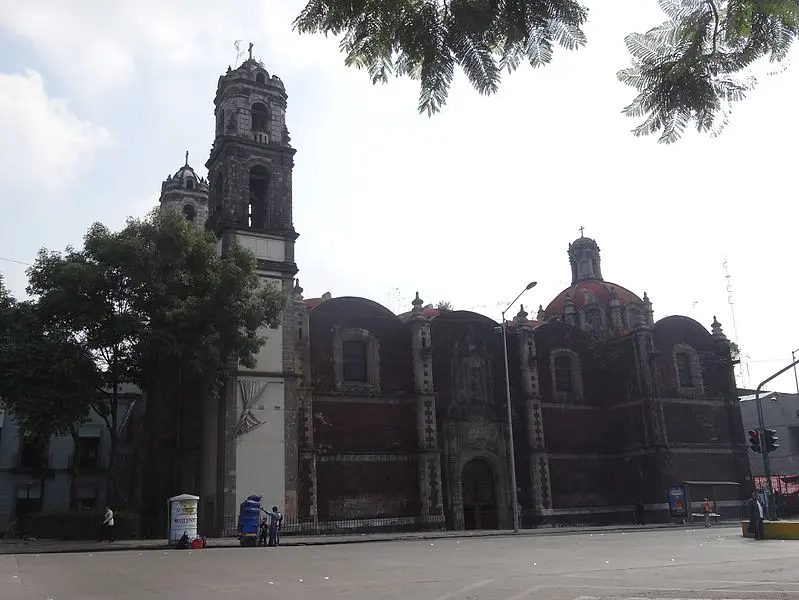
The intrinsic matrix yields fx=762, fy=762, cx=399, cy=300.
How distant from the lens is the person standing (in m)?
25.7

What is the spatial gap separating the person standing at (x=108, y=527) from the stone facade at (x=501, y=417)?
26.4ft

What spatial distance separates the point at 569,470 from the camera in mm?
39750

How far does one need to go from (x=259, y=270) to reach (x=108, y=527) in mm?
11946

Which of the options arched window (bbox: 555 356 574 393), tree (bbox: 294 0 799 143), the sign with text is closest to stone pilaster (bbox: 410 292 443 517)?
arched window (bbox: 555 356 574 393)

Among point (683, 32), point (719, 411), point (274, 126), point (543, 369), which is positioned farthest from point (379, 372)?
point (683, 32)

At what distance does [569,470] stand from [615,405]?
4873 mm

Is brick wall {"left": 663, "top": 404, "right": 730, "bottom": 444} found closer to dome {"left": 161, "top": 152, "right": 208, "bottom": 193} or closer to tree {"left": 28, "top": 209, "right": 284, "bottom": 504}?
tree {"left": 28, "top": 209, "right": 284, "bottom": 504}

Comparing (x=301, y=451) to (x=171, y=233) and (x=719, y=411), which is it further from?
(x=719, y=411)

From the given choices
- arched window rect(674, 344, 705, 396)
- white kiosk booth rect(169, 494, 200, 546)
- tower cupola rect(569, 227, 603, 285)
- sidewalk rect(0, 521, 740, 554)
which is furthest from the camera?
tower cupola rect(569, 227, 603, 285)

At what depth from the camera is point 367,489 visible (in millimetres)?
33844

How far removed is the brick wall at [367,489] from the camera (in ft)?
108

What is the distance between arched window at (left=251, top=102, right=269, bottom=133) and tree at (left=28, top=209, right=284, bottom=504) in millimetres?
8884

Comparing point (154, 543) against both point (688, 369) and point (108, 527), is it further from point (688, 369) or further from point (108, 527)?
point (688, 369)

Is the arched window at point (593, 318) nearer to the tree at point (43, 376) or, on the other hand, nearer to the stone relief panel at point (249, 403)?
the stone relief panel at point (249, 403)
